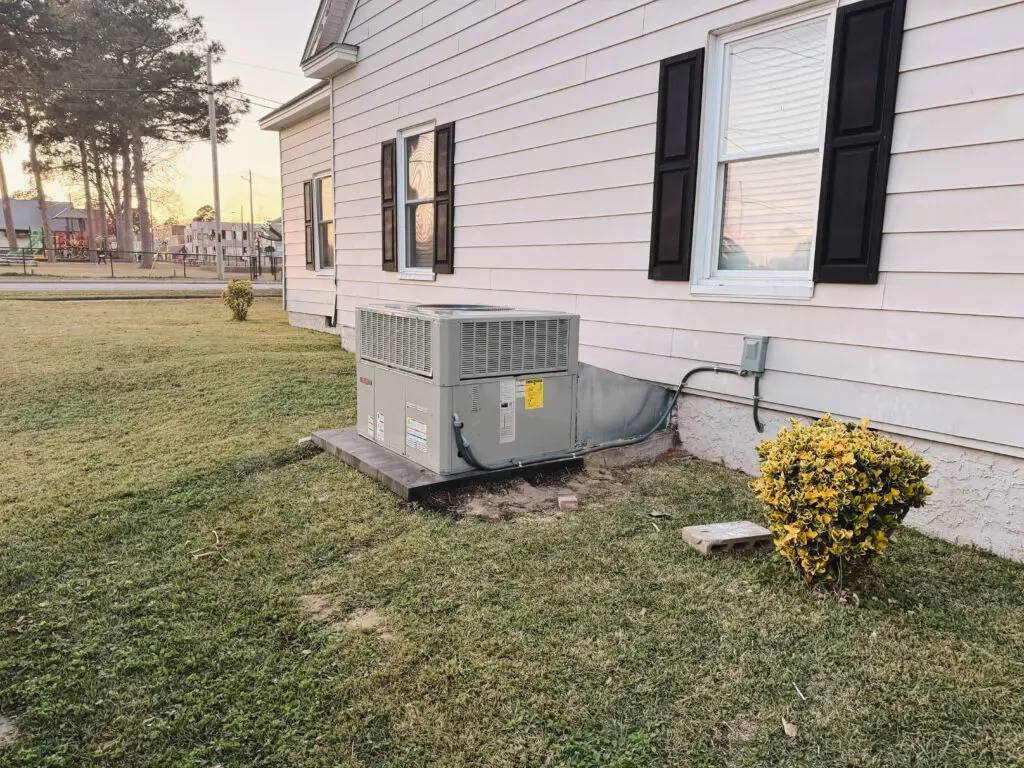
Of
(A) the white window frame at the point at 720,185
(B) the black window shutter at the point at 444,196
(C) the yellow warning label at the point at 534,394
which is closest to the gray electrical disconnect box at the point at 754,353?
(A) the white window frame at the point at 720,185

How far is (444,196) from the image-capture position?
20.6 feet

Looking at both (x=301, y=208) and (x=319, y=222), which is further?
(x=301, y=208)

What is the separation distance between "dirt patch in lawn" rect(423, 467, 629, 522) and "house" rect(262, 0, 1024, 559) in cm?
83

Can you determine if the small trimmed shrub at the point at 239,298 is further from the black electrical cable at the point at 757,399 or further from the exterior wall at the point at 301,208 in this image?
the black electrical cable at the point at 757,399

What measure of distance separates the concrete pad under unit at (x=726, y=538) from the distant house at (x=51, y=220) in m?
66.0

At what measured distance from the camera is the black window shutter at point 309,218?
9.97 m

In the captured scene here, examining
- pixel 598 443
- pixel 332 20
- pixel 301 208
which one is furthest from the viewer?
pixel 301 208

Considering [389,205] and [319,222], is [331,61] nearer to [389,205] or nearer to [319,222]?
[389,205]

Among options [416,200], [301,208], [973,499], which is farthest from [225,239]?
[973,499]

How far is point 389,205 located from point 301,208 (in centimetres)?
376

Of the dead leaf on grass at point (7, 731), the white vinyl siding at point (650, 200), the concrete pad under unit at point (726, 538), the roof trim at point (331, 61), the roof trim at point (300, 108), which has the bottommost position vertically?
the dead leaf on grass at point (7, 731)

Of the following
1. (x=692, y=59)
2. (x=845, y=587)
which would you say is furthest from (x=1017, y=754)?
(x=692, y=59)

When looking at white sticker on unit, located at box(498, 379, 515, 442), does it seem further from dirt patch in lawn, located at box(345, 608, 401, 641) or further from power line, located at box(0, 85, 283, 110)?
power line, located at box(0, 85, 283, 110)

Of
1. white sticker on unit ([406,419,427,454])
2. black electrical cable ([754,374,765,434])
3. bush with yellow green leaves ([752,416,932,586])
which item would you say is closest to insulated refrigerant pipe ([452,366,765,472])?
black electrical cable ([754,374,765,434])
